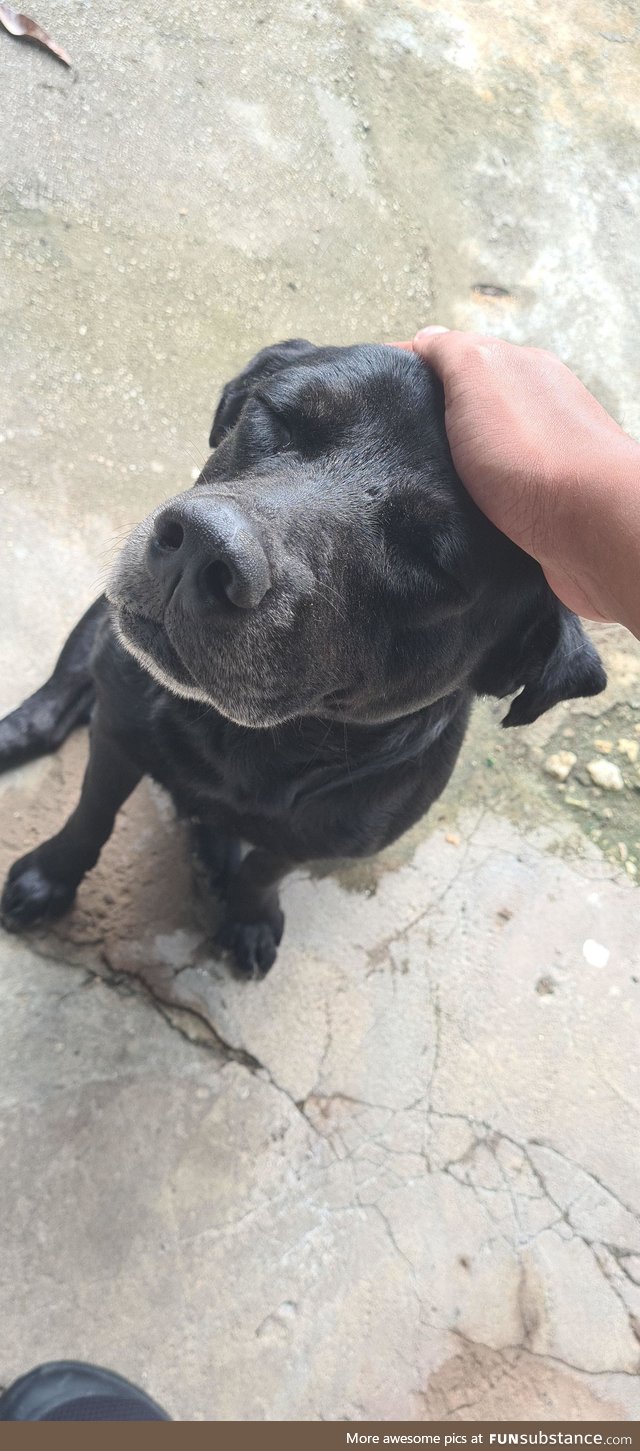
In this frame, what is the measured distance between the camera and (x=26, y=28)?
3.51m

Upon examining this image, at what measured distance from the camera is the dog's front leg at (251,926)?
2408mm

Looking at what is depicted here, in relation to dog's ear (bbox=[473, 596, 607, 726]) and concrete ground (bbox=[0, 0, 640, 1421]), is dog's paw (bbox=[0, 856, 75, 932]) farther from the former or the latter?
dog's ear (bbox=[473, 596, 607, 726])

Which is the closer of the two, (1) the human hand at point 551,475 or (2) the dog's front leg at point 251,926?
(1) the human hand at point 551,475

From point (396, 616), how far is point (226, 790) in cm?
56

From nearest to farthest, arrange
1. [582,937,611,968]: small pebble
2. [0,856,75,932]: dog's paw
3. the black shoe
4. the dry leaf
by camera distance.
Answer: the black shoe
[0,856,75,932]: dog's paw
[582,937,611,968]: small pebble
the dry leaf

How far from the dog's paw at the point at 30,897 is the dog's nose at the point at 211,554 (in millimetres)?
1137

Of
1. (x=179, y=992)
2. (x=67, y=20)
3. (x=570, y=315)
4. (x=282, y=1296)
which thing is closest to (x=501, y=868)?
(x=179, y=992)

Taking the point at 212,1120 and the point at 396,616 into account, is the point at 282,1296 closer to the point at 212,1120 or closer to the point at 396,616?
the point at 212,1120

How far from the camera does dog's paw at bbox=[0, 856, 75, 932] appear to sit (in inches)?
91.8

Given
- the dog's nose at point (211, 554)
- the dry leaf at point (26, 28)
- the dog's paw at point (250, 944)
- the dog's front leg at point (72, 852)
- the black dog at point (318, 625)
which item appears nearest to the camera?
the dog's nose at point (211, 554)

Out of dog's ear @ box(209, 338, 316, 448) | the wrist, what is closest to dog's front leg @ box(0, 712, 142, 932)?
dog's ear @ box(209, 338, 316, 448)

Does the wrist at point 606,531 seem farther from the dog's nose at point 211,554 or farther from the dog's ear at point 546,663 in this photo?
the dog's nose at point 211,554

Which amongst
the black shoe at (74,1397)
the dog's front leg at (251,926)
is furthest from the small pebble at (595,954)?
the black shoe at (74,1397)

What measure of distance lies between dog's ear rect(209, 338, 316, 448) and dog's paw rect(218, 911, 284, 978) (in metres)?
1.20
